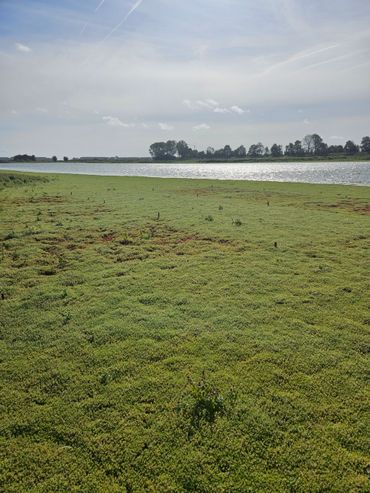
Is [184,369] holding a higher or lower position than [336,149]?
lower

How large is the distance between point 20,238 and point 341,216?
1719 cm

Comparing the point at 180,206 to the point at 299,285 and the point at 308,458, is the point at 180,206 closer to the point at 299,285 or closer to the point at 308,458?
the point at 299,285

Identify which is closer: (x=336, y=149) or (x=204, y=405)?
(x=204, y=405)

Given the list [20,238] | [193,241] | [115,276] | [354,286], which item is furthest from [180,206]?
[354,286]

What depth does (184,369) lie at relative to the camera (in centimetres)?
562

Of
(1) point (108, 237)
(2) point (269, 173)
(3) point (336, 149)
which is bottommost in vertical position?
(1) point (108, 237)

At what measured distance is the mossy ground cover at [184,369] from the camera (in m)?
3.95

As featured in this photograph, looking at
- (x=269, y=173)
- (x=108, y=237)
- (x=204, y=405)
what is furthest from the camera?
(x=269, y=173)

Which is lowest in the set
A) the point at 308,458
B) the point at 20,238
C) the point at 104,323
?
the point at 308,458

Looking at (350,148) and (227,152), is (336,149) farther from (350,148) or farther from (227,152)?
(227,152)

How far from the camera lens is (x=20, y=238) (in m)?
14.1

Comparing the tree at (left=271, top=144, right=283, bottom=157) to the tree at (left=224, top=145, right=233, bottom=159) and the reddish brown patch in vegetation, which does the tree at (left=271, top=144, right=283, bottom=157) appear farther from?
the reddish brown patch in vegetation

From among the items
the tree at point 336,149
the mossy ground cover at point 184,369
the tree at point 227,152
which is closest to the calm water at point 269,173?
the mossy ground cover at point 184,369

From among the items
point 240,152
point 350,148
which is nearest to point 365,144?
point 350,148
